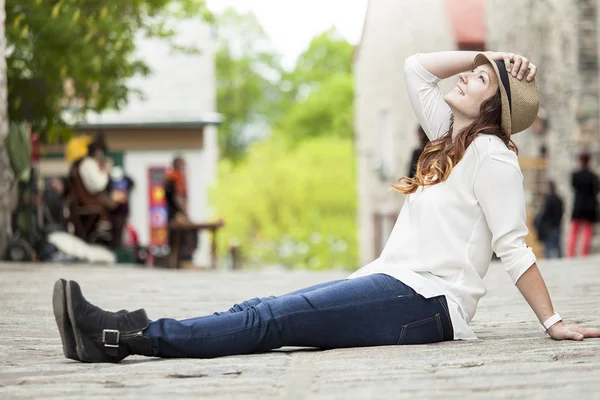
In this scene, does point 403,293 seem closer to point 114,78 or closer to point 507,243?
point 507,243

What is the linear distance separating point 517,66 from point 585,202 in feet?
37.4

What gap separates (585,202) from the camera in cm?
1503

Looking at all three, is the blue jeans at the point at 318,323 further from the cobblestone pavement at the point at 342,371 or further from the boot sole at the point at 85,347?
the boot sole at the point at 85,347

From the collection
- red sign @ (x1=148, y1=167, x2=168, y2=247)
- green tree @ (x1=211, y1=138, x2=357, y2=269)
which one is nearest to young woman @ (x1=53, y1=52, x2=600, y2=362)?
red sign @ (x1=148, y1=167, x2=168, y2=247)

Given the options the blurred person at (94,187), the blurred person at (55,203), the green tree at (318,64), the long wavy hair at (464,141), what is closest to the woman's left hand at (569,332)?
the long wavy hair at (464,141)

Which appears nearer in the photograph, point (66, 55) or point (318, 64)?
point (66, 55)

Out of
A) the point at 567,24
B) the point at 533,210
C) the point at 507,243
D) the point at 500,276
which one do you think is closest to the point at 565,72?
the point at 567,24

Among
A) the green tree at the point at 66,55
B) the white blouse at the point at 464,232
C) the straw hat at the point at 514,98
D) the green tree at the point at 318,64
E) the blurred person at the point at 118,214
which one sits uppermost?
the green tree at the point at 318,64

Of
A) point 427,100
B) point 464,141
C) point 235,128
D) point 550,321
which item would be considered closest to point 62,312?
point 464,141

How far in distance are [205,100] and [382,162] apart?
5518mm

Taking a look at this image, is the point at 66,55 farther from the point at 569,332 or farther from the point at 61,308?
the point at 569,332

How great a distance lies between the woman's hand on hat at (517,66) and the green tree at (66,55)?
28.1 feet

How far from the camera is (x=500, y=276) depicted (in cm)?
1009

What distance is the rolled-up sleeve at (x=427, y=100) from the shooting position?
443cm
